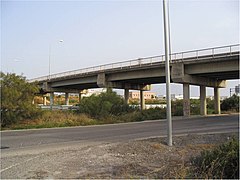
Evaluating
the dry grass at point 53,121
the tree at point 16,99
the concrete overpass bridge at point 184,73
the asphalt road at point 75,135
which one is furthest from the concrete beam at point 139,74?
the asphalt road at point 75,135

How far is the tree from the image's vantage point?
23.2 metres

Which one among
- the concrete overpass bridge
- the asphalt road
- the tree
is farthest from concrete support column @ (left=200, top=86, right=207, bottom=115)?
the tree

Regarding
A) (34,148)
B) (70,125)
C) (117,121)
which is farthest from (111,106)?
(34,148)

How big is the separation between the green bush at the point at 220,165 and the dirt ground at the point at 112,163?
14.9 inches

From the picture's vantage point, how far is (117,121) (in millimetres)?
30203

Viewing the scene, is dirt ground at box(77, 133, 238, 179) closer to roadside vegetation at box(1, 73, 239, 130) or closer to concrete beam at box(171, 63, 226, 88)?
roadside vegetation at box(1, 73, 239, 130)

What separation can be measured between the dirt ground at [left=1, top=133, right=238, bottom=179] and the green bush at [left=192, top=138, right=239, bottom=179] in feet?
1.24

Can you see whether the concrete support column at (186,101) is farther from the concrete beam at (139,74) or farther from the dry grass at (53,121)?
the dry grass at (53,121)

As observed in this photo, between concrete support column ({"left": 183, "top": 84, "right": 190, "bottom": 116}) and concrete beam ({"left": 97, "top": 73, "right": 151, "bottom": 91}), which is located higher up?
concrete beam ({"left": 97, "top": 73, "right": 151, "bottom": 91})

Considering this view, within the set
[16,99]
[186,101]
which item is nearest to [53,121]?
[16,99]

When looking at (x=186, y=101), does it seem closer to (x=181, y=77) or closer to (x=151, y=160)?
(x=181, y=77)

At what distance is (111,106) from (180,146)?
22350mm

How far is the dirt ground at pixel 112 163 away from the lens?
22.7 ft

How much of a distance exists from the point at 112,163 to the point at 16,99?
1758 centimetres
